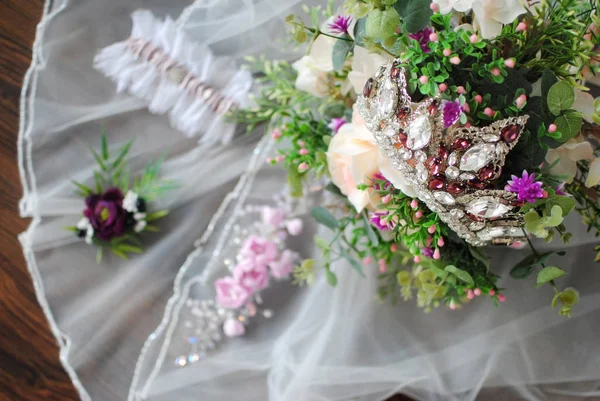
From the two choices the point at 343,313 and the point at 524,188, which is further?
the point at 343,313

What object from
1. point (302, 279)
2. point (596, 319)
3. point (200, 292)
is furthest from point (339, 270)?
point (596, 319)

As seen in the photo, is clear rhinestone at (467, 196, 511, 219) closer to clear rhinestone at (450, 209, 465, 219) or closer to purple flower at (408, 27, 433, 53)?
clear rhinestone at (450, 209, 465, 219)

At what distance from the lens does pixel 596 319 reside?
663mm

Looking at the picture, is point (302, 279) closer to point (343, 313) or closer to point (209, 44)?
point (343, 313)

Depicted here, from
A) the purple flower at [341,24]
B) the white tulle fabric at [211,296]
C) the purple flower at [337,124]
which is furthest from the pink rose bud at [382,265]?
the purple flower at [341,24]

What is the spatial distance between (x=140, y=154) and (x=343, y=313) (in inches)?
14.1

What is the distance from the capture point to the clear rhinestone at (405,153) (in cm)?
44

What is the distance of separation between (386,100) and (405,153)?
0.15 feet

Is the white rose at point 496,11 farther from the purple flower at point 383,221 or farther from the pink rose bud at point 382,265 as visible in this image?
the pink rose bud at point 382,265

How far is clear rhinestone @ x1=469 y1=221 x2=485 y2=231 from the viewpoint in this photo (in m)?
0.45

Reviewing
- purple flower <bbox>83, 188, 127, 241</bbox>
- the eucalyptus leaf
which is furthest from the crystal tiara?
purple flower <bbox>83, 188, 127, 241</bbox>

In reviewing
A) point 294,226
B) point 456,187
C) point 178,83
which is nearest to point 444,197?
point 456,187

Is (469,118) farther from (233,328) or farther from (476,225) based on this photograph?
(233,328)

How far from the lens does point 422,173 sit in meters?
0.44
